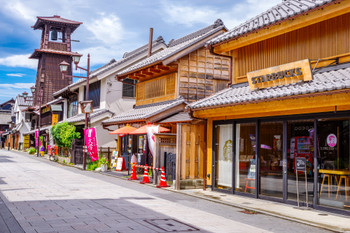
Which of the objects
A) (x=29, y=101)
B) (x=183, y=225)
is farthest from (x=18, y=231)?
(x=29, y=101)

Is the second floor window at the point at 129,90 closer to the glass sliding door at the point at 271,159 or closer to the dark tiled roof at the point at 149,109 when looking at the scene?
the dark tiled roof at the point at 149,109

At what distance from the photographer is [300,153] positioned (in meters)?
11.8

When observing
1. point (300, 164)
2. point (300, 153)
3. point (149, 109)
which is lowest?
point (300, 164)

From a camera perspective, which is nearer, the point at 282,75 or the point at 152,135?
the point at 282,75

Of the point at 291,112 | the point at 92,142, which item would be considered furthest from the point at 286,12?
the point at 92,142

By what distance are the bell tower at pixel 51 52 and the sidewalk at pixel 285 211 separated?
49.3 metres

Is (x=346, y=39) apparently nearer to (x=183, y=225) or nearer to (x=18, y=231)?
(x=183, y=225)

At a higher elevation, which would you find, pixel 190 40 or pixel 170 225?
pixel 190 40

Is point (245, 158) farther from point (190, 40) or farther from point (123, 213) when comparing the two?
point (190, 40)

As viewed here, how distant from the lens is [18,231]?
7727 millimetres

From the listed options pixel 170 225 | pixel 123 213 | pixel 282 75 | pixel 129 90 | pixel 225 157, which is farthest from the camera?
pixel 129 90

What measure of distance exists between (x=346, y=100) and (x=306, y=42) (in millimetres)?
3479

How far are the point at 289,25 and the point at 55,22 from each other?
53.1 meters

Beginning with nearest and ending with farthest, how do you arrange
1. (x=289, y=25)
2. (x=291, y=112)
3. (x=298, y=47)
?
(x=291, y=112) < (x=289, y=25) < (x=298, y=47)
